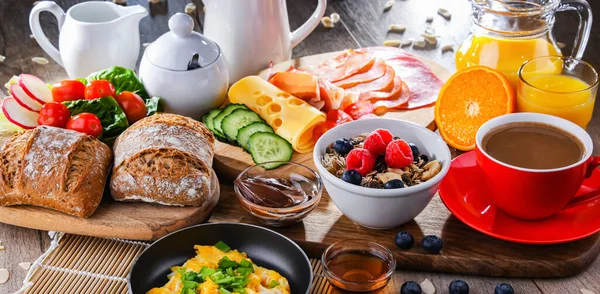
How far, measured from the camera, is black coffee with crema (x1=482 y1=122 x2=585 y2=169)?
203 centimetres

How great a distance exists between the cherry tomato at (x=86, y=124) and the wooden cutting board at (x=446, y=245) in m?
0.46

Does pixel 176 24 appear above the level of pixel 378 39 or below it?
above

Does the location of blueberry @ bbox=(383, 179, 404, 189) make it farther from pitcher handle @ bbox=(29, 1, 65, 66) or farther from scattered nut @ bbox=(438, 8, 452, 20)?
scattered nut @ bbox=(438, 8, 452, 20)

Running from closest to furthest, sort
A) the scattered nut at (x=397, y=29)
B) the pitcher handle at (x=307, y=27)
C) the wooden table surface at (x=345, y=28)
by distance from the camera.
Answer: the pitcher handle at (x=307, y=27)
the wooden table surface at (x=345, y=28)
the scattered nut at (x=397, y=29)

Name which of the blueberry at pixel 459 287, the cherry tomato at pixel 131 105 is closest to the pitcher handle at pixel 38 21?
the cherry tomato at pixel 131 105

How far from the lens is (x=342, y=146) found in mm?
2162

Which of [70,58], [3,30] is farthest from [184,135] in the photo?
[3,30]

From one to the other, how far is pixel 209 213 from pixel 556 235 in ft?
3.23

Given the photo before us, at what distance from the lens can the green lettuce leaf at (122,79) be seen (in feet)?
8.92

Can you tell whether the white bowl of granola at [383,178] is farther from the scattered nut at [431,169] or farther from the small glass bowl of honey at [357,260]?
the small glass bowl of honey at [357,260]

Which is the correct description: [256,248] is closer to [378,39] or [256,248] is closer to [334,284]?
[334,284]

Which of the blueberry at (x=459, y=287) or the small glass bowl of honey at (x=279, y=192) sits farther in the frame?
the small glass bowl of honey at (x=279, y=192)

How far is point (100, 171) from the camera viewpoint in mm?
2184

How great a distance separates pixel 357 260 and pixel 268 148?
604 millimetres
